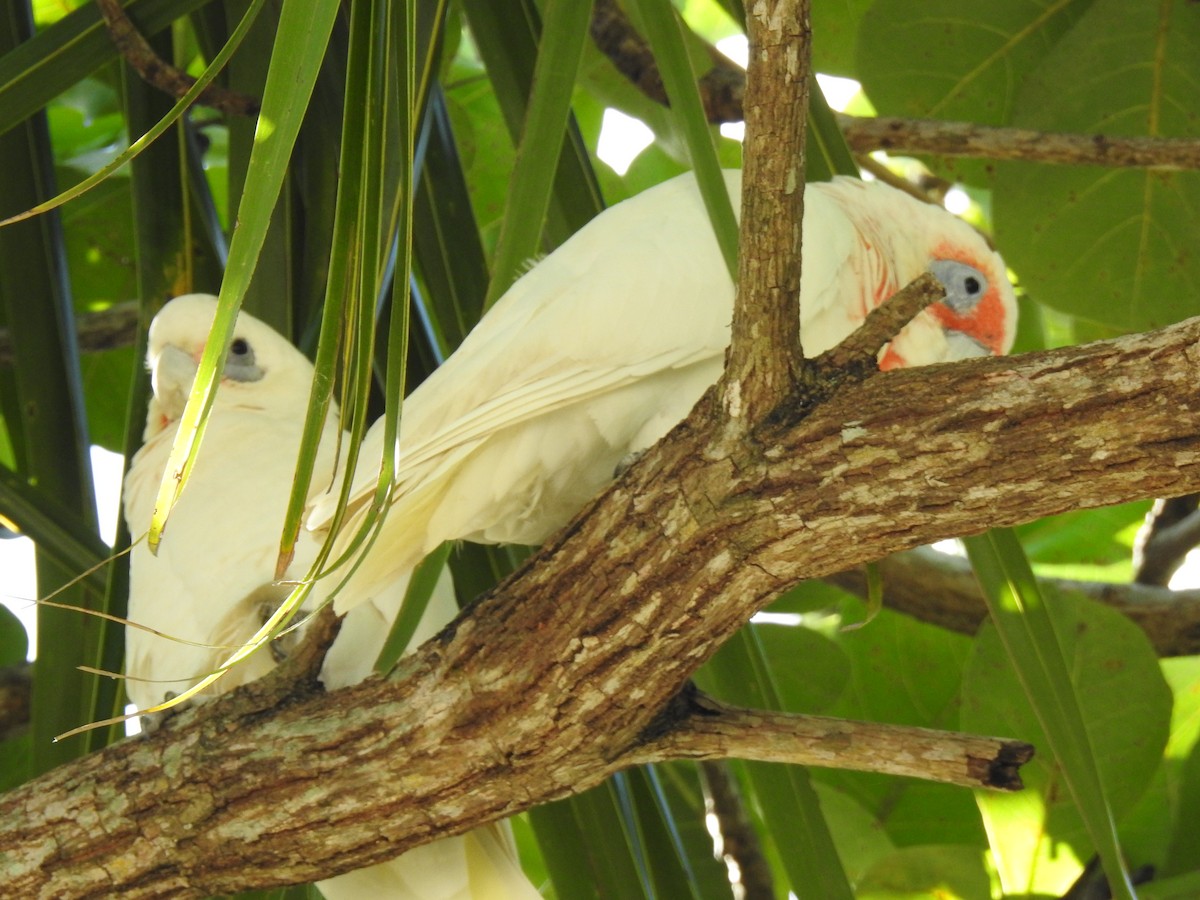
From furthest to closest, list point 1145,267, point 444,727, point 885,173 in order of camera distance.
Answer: point 885,173 < point 1145,267 < point 444,727

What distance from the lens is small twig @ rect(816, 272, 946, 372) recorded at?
979mm

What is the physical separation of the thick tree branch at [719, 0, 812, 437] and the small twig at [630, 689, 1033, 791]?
299 mm

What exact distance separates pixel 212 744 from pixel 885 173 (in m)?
1.66

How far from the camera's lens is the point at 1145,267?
2.09 m

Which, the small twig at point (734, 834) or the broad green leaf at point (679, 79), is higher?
the broad green leaf at point (679, 79)

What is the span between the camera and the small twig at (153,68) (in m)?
1.34

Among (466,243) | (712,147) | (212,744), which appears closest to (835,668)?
(466,243)

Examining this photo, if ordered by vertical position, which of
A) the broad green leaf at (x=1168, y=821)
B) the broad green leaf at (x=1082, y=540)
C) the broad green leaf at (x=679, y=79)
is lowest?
the broad green leaf at (x=1168, y=821)

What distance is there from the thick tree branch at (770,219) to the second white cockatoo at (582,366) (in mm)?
363

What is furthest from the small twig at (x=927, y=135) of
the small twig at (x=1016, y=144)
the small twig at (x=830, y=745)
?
the small twig at (x=830, y=745)

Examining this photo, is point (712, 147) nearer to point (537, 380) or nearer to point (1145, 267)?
point (537, 380)

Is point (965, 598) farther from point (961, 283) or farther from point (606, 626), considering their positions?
point (606, 626)

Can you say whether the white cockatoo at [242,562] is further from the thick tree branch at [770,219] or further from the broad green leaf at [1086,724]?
the broad green leaf at [1086,724]

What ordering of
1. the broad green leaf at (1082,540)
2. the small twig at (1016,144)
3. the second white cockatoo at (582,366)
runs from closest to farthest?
the second white cockatoo at (582,366)
the small twig at (1016,144)
the broad green leaf at (1082,540)
